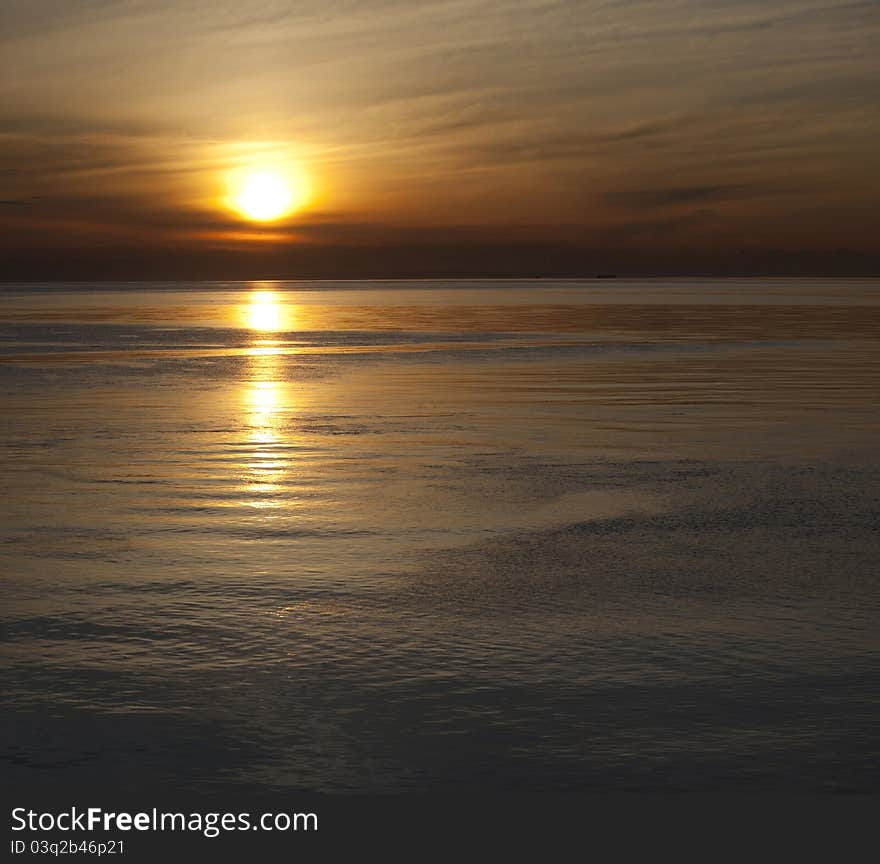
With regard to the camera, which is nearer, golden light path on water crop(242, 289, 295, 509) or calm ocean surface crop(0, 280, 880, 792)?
calm ocean surface crop(0, 280, 880, 792)

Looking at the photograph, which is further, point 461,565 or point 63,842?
point 461,565

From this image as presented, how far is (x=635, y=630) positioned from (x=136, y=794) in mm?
3634

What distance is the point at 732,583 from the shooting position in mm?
9297

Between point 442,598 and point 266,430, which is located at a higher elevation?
point 266,430

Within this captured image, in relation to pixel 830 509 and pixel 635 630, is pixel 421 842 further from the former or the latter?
pixel 830 509

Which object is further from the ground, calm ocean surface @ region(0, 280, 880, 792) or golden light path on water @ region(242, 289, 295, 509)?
golden light path on water @ region(242, 289, 295, 509)

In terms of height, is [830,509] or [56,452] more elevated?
[56,452]

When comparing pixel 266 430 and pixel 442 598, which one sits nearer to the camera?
pixel 442 598

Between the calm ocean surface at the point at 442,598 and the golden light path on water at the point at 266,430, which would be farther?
the golden light path on water at the point at 266,430

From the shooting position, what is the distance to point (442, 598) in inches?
349

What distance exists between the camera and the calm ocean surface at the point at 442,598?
20.0ft

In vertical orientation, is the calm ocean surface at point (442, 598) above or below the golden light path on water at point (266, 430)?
below

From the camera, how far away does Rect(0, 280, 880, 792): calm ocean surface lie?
6.09 meters

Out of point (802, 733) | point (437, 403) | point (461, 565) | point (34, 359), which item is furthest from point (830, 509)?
point (34, 359)
